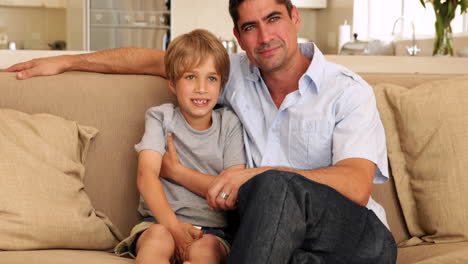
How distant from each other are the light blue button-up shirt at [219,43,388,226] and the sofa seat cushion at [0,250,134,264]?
0.51m

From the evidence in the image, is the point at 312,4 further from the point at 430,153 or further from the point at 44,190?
the point at 44,190

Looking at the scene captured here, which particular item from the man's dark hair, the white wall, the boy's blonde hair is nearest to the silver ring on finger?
the boy's blonde hair

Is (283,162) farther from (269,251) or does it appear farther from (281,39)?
(269,251)

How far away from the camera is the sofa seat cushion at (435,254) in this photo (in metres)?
1.56

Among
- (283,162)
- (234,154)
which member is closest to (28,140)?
(234,154)

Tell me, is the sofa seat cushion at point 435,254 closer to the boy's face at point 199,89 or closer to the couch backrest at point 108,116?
the couch backrest at point 108,116

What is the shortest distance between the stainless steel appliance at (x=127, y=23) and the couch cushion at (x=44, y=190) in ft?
13.4

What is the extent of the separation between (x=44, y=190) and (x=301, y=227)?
78 cm

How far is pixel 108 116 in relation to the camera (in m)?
1.96

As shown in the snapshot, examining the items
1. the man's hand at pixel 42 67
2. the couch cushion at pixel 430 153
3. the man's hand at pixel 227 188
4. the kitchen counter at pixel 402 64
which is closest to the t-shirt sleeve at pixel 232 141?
the man's hand at pixel 227 188

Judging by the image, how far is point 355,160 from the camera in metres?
1.68

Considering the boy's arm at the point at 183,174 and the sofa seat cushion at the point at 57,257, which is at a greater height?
the boy's arm at the point at 183,174

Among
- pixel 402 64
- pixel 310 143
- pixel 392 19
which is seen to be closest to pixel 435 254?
pixel 310 143

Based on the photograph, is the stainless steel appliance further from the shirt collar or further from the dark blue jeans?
the dark blue jeans
